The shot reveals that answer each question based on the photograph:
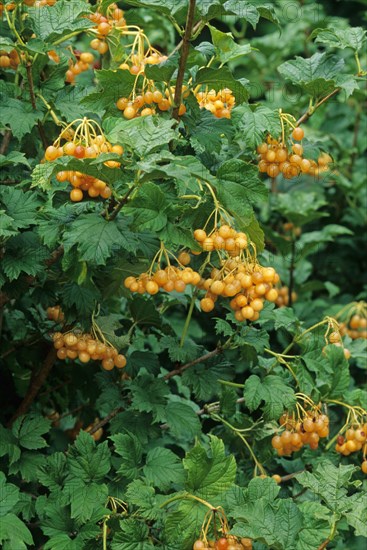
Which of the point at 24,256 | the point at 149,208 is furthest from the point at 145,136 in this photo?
the point at 24,256

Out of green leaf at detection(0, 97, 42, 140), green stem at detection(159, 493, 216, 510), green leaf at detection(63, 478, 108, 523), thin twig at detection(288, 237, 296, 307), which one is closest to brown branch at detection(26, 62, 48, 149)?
green leaf at detection(0, 97, 42, 140)

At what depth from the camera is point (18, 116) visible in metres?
2.30

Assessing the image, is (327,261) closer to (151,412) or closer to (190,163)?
(151,412)

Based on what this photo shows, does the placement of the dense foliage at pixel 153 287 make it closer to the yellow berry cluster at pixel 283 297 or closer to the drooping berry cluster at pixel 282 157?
the drooping berry cluster at pixel 282 157

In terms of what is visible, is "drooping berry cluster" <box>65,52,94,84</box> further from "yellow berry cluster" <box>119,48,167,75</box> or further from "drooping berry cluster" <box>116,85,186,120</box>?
"drooping berry cluster" <box>116,85,186,120</box>

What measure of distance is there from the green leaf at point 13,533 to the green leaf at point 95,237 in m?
0.58

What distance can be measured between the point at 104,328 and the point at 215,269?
1.23ft

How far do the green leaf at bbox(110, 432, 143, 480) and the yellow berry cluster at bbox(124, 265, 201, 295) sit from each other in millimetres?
365

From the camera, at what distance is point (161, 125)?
6.29 feet

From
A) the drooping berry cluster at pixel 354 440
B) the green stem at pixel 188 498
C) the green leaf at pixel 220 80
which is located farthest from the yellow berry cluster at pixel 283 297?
the green stem at pixel 188 498

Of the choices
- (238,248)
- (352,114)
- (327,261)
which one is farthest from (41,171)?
(352,114)

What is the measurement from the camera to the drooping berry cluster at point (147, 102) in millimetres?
2123

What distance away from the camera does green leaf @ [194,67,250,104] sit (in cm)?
211

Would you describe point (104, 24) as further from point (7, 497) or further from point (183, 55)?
point (7, 497)
